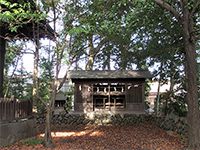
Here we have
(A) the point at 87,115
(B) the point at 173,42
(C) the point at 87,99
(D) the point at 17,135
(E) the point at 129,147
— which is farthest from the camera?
(C) the point at 87,99

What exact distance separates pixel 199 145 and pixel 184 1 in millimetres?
5655

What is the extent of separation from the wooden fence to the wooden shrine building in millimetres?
7483

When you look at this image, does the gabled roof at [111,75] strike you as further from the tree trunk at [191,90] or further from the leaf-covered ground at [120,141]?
the tree trunk at [191,90]

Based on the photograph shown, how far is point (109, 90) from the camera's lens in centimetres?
2564

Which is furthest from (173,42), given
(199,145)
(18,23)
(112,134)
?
(18,23)

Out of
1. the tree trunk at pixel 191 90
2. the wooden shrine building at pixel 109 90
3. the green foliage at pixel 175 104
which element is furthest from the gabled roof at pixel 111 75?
the tree trunk at pixel 191 90

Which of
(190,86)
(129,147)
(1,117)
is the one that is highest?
(190,86)

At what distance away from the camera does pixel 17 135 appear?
52.3ft

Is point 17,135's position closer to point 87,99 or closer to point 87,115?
point 87,115

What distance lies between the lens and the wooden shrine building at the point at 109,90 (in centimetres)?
2508

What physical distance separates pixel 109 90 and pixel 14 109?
417 inches

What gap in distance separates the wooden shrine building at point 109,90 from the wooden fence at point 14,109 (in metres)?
7.48

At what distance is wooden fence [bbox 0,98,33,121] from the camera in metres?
15.0

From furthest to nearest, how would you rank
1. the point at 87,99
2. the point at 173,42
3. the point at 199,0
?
the point at 87,99, the point at 173,42, the point at 199,0
